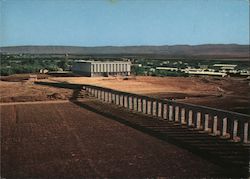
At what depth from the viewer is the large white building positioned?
48.7 meters

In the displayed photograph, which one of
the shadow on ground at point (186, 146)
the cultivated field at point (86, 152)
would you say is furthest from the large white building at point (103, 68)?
the cultivated field at point (86, 152)

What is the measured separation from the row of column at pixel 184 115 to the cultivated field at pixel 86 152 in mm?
2003

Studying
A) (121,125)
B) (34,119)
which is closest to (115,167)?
(121,125)

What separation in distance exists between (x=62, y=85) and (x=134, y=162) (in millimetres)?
23244

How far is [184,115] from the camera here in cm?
1538

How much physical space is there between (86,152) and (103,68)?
38.7 metres

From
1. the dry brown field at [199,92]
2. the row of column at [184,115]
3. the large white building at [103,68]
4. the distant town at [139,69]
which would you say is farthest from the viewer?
the distant town at [139,69]

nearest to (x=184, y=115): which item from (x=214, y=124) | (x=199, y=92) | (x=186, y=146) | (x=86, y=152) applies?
(x=214, y=124)

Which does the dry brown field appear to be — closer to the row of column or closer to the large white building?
the row of column

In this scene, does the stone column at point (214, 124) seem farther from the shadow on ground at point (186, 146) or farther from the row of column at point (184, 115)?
the shadow on ground at point (186, 146)

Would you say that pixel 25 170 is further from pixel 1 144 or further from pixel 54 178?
pixel 1 144

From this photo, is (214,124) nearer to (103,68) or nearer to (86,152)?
(86,152)

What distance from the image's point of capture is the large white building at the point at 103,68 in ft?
160

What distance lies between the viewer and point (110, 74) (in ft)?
164
